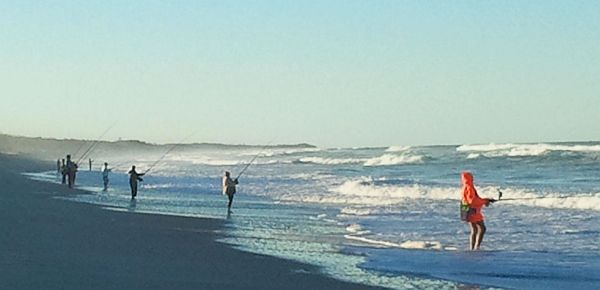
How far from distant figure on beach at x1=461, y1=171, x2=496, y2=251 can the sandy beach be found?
3.02 meters

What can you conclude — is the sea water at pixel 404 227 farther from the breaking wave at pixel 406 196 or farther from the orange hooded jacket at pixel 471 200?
the orange hooded jacket at pixel 471 200

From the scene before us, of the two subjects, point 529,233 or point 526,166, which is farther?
point 526,166

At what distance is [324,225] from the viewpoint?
55.6 ft

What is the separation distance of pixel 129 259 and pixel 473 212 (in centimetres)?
492

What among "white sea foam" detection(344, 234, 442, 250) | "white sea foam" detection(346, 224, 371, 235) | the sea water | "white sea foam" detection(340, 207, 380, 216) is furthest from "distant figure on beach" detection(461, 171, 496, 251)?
"white sea foam" detection(340, 207, 380, 216)

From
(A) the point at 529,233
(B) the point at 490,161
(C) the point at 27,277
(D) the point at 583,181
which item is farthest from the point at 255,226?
(B) the point at 490,161

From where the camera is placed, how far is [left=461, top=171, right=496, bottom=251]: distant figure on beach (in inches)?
511

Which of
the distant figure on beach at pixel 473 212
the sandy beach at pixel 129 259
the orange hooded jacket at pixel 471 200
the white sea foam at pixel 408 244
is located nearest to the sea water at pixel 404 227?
the white sea foam at pixel 408 244

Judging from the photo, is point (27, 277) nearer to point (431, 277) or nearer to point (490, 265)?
point (431, 277)

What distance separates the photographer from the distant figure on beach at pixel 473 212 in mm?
12969

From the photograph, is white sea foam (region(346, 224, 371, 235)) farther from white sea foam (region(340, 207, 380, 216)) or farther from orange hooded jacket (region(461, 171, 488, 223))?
white sea foam (region(340, 207, 380, 216))

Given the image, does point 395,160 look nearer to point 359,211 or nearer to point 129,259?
point 359,211

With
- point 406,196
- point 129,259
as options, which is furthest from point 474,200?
point 406,196

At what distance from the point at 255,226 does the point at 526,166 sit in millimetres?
28857
